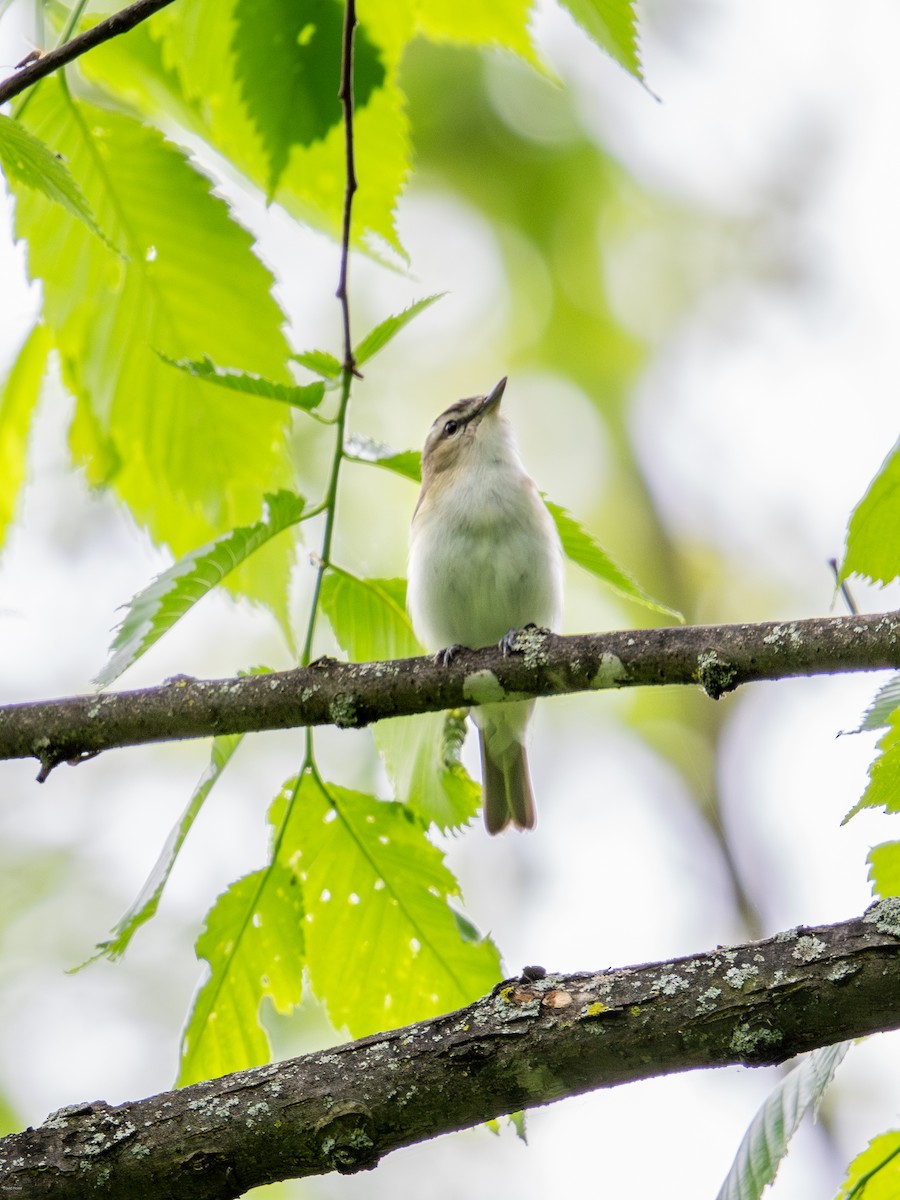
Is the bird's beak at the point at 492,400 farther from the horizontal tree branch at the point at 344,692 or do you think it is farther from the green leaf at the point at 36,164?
the green leaf at the point at 36,164

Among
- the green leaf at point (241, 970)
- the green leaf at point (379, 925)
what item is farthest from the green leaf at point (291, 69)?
the green leaf at point (241, 970)

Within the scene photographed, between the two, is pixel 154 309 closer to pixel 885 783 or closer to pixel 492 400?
pixel 885 783

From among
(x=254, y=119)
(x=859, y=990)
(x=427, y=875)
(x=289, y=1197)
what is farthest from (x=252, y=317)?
(x=289, y=1197)

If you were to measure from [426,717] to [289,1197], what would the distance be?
16.8 ft

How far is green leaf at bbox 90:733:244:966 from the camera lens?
8.68 feet

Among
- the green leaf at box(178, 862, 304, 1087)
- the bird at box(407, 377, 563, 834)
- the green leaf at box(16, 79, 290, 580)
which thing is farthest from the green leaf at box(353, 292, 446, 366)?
the bird at box(407, 377, 563, 834)

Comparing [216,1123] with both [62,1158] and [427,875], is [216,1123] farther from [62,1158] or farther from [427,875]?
[427,875]

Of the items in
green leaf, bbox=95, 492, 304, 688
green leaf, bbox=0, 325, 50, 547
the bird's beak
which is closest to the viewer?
green leaf, bbox=95, 492, 304, 688

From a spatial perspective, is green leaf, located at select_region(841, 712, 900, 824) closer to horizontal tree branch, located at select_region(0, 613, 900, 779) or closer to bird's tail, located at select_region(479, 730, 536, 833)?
horizontal tree branch, located at select_region(0, 613, 900, 779)

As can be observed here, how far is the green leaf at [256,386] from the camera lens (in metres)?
2.78

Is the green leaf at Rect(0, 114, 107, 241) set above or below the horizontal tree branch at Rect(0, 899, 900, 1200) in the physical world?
above

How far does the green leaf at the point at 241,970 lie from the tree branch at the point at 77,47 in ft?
5.63

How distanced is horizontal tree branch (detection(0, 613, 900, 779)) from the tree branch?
139 cm

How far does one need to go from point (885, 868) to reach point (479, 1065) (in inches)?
35.0
